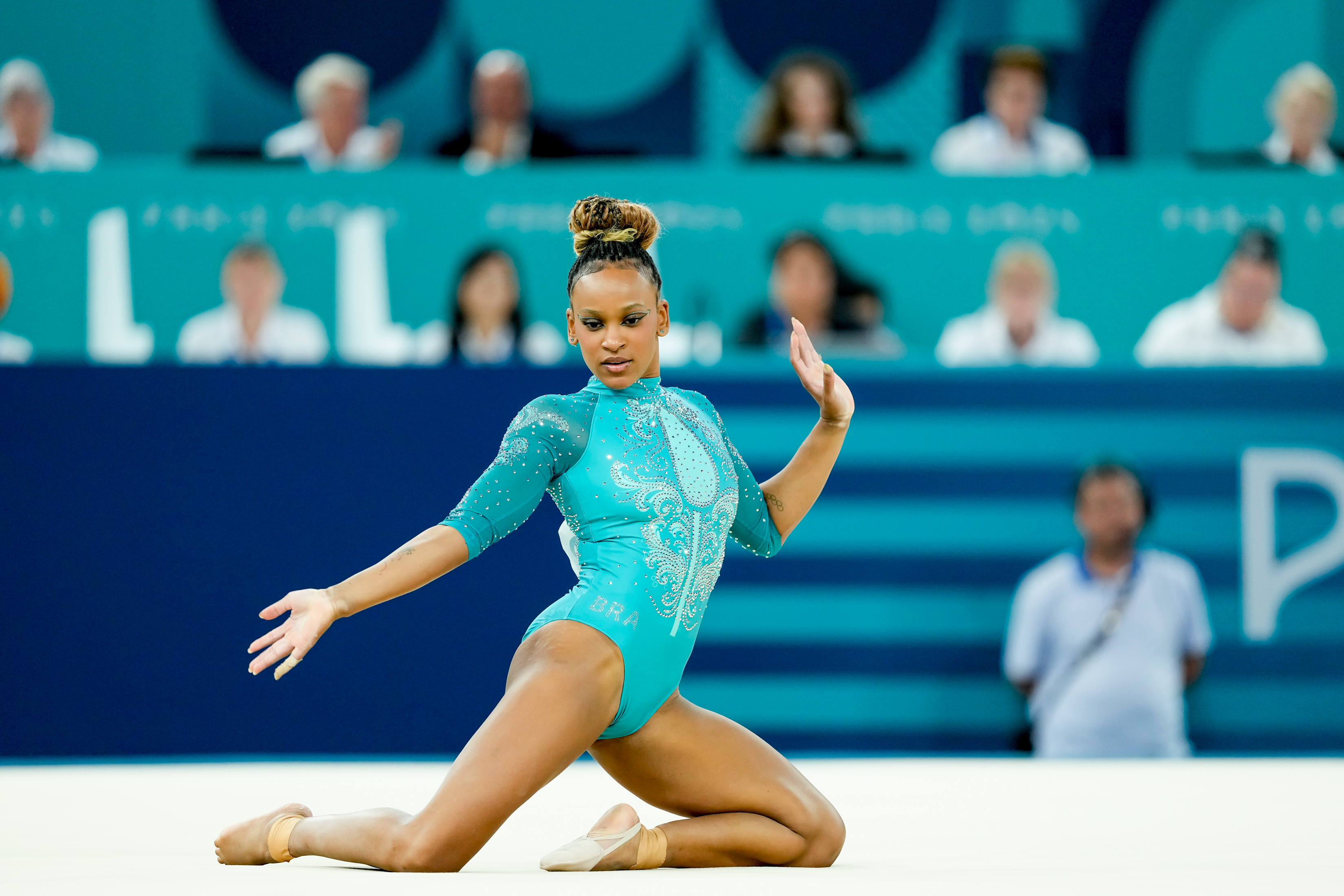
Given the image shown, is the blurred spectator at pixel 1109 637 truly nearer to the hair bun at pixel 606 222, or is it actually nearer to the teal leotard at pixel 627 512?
the teal leotard at pixel 627 512

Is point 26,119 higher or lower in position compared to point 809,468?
higher

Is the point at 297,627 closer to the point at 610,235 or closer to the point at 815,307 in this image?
the point at 610,235

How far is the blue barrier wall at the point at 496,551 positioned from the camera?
15.3 feet

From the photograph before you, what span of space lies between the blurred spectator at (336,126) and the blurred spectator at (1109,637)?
→ 3.62 m

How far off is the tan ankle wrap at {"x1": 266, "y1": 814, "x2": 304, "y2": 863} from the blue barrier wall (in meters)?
2.13

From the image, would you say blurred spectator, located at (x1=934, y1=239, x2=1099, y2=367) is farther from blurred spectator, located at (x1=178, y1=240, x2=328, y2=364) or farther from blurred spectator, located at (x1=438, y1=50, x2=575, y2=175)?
blurred spectator, located at (x1=178, y1=240, x2=328, y2=364)

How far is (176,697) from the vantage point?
465 cm

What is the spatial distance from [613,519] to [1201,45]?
7.90 metres

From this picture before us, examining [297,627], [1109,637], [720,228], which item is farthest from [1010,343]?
[297,627]

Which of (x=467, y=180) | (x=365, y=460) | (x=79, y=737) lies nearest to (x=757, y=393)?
(x=365, y=460)

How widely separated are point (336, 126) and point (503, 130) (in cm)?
85

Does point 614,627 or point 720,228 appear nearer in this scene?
point 614,627

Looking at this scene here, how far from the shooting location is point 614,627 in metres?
2.51

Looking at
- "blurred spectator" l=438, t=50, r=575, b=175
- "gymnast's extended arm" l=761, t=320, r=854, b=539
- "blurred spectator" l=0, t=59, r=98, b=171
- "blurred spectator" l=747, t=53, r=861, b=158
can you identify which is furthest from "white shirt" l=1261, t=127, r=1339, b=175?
"blurred spectator" l=0, t=59, r=98, b=171
